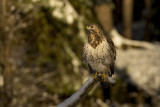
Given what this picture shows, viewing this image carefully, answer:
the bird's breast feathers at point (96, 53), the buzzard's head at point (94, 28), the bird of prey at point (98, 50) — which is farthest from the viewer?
the bird's breast feathers at point (96, 53)

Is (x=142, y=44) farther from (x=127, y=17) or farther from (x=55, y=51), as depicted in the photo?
(x=55, y=51)

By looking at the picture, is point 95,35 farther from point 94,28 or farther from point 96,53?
point 96,53

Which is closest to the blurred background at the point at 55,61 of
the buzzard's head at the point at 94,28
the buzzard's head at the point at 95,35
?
the buzzard's head at the point at 95,35

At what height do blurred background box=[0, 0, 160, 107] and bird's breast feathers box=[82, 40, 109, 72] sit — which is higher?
bird's breast feathers box=[82, 40, 109, 72]

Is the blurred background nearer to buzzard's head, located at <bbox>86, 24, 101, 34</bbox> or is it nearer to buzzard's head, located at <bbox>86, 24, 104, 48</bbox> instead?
buzzard's head, located at <bbox>86, 24, 104, 48</bbox>

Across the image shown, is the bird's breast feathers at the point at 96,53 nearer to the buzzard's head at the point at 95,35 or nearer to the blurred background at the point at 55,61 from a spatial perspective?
the buzzard's head at the point at 95,35

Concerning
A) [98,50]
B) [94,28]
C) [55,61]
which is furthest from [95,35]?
[55,61]

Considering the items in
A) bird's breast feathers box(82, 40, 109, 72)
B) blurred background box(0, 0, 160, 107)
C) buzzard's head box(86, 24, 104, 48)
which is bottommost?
blurred background box(0, 0, 160, 107)

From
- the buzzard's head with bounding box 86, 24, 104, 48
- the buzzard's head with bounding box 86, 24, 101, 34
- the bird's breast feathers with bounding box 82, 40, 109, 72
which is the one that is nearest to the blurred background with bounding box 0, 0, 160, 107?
the bird's breast feathers with bounding box 82, 40, 109, 72
